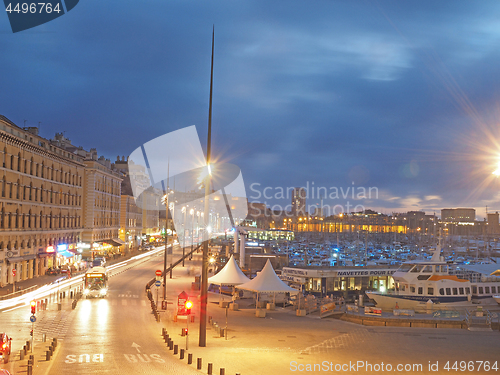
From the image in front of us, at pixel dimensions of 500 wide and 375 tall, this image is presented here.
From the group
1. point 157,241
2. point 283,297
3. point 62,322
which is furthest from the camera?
point 157,241

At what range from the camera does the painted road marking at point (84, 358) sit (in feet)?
62.3

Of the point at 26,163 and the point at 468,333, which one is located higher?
the point at 26,163

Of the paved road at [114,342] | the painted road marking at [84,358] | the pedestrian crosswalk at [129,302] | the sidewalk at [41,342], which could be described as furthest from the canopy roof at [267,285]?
the painted road marking at [84,358]

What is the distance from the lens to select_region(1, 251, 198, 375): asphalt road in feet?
59.8

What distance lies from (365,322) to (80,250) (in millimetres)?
50953

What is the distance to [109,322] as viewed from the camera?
90.9 feet

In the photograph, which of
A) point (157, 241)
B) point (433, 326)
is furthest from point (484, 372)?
point (157, 241)

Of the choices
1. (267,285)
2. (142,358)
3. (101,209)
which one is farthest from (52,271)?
(142,358)

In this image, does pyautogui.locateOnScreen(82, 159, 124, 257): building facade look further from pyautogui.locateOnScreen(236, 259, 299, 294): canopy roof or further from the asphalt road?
pyautogui.locateOnScreen(236, 259, 299, 294): canopy roof

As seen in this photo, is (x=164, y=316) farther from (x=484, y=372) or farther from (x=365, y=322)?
(x=484, y=372)

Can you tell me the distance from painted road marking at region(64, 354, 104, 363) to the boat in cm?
2760

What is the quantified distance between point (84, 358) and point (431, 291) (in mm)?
32323

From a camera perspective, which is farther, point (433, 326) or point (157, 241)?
point (157, 241)

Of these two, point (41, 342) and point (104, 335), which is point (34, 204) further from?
point (41, 342)
